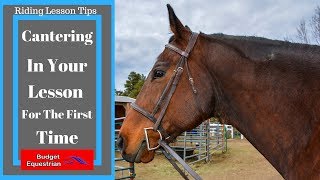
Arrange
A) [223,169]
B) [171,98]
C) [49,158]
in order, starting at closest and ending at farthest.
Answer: [171,98], [49,158], [223,169]

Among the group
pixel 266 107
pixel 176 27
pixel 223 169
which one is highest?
pixel 176 27

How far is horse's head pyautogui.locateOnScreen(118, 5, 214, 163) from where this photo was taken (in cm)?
227

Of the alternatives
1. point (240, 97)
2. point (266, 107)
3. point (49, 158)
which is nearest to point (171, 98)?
point (240, 97)

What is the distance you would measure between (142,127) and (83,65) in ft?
12.7

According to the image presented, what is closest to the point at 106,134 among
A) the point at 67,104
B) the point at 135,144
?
the point at 67,104

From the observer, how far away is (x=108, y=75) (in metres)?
6.16

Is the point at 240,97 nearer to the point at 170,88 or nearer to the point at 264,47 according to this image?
the point at 264,47

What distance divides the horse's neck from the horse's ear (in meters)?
0.21

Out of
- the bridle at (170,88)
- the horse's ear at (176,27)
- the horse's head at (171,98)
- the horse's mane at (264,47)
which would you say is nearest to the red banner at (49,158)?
the horse's head at (171,98)

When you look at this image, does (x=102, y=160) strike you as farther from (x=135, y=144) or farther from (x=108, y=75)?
(x=135, y=144)

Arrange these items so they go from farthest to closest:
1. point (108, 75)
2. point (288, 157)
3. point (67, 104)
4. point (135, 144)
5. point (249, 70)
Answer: point (108, 75)
point (67, 104)
point (135, 144)
point (249, 70)
point (288, 157)

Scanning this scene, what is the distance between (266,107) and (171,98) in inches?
22.3

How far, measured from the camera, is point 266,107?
2.09 meters

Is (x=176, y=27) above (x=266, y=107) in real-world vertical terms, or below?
above
